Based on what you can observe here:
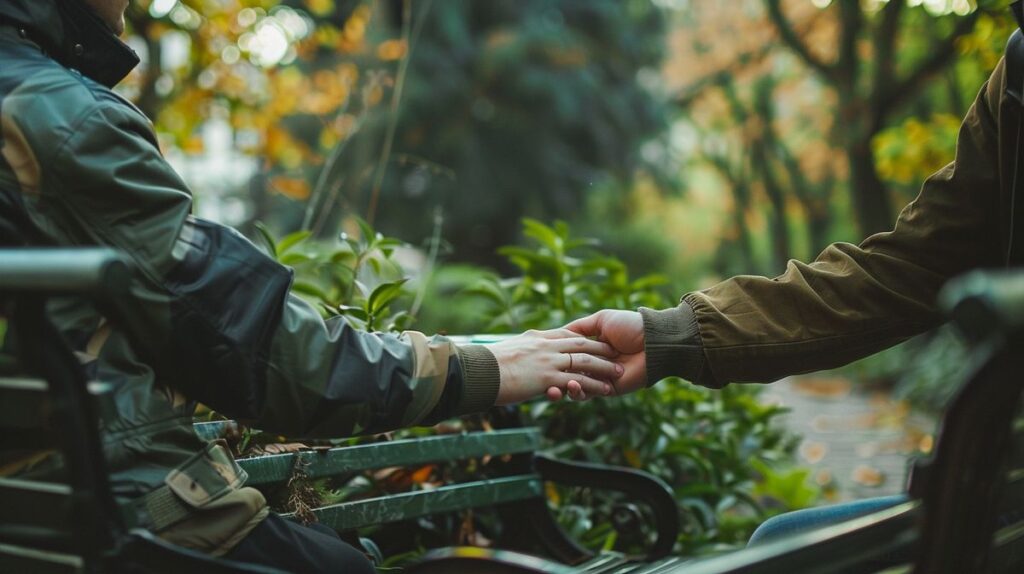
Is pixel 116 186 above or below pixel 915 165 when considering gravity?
below

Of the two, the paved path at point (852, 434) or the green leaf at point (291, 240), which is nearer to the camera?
the green leaf at point (291, 240)

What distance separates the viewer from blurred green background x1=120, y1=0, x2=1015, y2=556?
12.3ft

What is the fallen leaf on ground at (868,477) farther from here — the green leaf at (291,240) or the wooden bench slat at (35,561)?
the wooden bench slat at (35,561)

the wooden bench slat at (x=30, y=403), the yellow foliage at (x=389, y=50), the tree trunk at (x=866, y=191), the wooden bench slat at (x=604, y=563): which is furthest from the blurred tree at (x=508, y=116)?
the wooden bench slat at (x=30, y=403)

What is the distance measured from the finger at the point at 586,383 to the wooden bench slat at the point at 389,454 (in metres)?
0.51

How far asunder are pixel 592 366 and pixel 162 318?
1.15 metres

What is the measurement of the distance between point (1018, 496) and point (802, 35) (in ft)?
55.1

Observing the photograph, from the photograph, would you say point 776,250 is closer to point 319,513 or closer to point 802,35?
point 802,35

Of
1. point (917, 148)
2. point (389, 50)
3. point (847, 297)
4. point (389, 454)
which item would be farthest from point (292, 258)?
point (917, 148)

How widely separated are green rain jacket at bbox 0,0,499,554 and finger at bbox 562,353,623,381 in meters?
0.71

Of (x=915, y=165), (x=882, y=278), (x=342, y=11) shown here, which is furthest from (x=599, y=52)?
(x=882, y=278)

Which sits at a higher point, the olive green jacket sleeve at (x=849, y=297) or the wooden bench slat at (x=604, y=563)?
the olive green jacket sleeve at (x=849, y=297)

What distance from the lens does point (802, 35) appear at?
56.7 ft

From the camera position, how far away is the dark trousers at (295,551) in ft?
5.79
